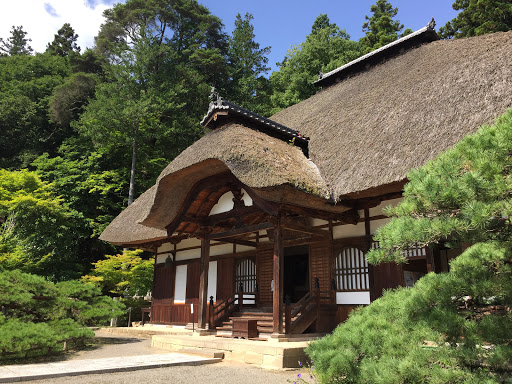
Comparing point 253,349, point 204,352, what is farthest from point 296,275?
point 253,349

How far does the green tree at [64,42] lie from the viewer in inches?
1394

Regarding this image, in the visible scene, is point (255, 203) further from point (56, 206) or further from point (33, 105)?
point (33, 105)

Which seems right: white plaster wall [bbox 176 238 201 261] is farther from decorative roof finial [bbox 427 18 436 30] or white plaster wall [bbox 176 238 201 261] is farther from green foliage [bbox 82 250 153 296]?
decorative roof finial [bbox 427 18 436 30]

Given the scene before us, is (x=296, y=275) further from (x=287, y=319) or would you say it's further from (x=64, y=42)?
(x=64, y=42)

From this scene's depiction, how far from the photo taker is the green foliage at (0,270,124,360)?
Answer: 6.55 meters

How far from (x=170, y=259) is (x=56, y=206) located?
619cm

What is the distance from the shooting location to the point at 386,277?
7477 mm

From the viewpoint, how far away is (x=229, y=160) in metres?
7.11

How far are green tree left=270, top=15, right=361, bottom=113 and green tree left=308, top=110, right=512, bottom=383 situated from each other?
803 inches

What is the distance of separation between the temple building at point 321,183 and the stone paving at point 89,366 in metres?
1.48

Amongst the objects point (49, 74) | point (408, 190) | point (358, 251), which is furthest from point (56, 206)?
point (49, 74)

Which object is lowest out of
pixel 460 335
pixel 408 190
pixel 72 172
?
pixel 460 335

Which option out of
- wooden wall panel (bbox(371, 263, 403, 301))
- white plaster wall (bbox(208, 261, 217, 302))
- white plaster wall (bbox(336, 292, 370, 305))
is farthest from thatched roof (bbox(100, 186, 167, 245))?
wooden wall panel (bbox(371, 263, 403, 301))

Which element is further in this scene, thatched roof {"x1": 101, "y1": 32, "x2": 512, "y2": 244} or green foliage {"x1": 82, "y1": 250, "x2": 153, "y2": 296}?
green foliage {"x1": 82, "y1": 250, "x2": 153, "y2": 296}
